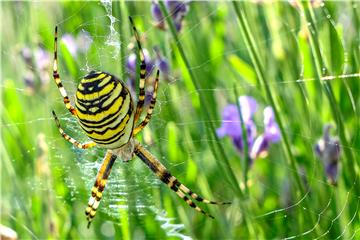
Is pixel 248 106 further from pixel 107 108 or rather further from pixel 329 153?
pixel 107 108

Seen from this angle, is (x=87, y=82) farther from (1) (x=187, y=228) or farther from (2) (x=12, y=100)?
(2) (x=12, y=100)

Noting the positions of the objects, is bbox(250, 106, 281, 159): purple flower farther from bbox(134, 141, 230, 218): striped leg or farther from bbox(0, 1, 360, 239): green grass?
bbox(134, 141, 230, 218): striped leg

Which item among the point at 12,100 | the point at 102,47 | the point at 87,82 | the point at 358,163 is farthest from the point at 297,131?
the point at 12,100

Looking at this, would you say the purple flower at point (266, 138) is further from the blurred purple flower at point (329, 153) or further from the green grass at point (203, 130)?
the blurred purple flower at point (329, 153)

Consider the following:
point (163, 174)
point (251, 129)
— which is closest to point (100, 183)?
point (163, 174)

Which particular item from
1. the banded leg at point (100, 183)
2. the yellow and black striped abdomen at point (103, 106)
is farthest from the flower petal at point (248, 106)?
the yellow and black striped abdomen at point (103, 106)
